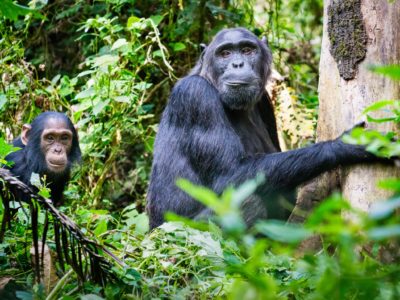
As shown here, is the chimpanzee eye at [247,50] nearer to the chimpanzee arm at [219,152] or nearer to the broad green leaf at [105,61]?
the chimpanzee arm at [219,152]

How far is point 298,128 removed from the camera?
6281 millimetres

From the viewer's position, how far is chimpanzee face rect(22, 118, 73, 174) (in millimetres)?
6047

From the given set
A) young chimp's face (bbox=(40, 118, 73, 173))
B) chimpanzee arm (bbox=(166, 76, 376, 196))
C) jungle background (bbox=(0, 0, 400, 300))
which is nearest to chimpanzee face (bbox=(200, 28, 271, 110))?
chimpanzee arm (bbox=(166, 76, 376, 196))

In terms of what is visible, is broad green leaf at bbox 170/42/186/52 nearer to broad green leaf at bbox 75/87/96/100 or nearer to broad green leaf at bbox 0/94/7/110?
broad green leaf at bbox 75/87/96/100

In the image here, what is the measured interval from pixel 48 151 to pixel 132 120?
2.98ft

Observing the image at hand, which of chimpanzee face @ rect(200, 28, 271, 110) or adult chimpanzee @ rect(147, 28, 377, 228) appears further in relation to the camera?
chimpanzee face @ rect(200, 28, 271, 110)

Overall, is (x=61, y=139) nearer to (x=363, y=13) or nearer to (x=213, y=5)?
(x=213, y=5)

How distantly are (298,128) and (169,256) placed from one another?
10.2ft

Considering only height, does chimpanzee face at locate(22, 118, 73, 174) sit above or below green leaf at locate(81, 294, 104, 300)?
above

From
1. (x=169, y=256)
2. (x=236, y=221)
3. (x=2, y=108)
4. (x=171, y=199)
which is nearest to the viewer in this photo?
(x=236, y=221)

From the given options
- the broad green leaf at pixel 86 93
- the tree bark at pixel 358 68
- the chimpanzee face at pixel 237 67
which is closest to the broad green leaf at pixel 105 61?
the broad green leaf at pixel 86 93

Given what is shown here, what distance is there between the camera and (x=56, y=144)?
617 centimetres

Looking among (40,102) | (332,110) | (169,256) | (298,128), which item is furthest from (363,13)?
(40,102)

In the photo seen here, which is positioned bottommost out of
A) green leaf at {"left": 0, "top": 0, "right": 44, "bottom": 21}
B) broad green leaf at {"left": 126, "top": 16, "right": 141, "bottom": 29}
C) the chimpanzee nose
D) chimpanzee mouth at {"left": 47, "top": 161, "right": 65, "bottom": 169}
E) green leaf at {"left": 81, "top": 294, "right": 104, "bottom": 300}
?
green leaf at {"left": 81, "top": 294, "right": 104, "bottom": 300}
